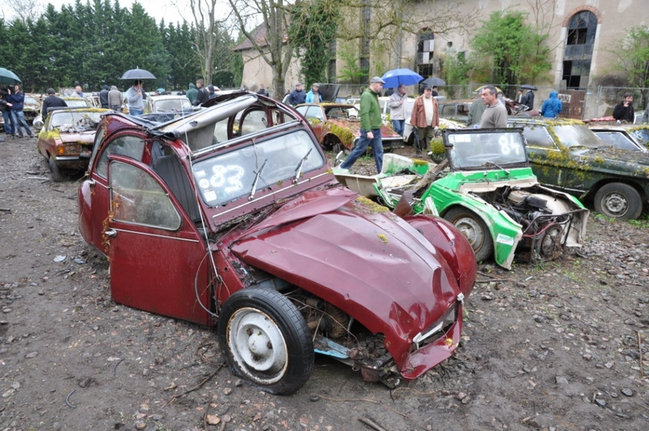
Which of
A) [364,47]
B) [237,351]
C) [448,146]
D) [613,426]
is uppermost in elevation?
[364,47]

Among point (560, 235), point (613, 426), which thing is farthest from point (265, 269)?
point (560, 235)

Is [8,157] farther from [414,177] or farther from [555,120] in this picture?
[555,120]

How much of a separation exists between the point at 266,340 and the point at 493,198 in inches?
158

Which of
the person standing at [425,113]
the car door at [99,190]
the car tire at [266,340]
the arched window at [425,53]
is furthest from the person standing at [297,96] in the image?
the arched window at [425,53]

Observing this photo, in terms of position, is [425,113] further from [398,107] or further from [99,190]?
[99,190]

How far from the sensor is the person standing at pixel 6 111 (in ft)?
51.8

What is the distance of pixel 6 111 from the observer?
16.5 meters

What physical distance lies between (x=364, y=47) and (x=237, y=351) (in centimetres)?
2986

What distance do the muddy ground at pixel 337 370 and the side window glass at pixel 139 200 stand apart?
3.22 feet

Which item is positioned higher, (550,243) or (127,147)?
(127,147)

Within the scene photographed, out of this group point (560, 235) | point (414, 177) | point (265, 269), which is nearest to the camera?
point (265, 269)

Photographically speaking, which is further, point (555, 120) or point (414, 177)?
point (555, 120)

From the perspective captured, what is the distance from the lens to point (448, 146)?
6.03 metres

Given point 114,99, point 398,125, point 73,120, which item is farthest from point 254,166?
point 114,99
